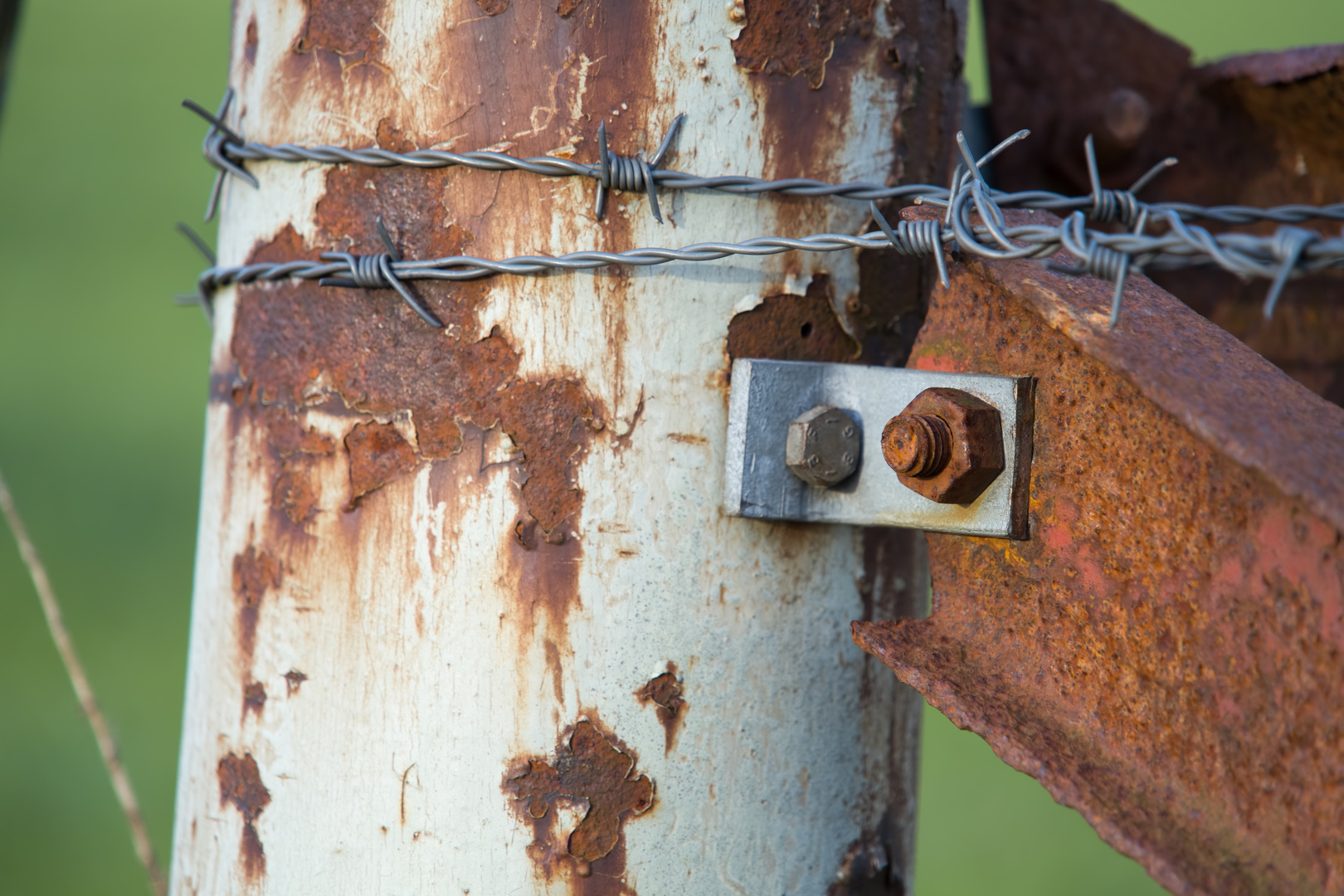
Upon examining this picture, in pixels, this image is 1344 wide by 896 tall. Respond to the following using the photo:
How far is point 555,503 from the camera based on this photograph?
104cm

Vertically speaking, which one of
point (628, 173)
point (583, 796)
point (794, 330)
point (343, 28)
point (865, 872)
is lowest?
point (865, 872)

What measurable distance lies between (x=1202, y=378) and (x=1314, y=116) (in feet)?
3.36

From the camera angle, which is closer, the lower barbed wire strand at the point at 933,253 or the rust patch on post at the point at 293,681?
the lower barbed wire strand at the point at 933,253

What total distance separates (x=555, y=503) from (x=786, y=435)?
249 millimetres

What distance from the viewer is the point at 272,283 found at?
1.16 meters

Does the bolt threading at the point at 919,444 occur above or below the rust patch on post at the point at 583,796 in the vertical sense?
above

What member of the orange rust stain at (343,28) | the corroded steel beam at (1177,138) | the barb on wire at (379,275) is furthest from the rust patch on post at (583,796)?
the corroded steel beam at (1177,138)

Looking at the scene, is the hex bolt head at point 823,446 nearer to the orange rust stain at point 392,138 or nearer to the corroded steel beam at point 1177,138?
the orange rust stain at point 392,138

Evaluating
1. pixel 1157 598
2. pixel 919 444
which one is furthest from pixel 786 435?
pixel 1157 598

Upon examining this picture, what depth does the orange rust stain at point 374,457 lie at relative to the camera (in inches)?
42.0

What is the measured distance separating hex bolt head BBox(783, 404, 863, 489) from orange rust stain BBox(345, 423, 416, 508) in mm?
398

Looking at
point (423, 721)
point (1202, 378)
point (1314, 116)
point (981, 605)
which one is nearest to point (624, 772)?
point (423, 721)

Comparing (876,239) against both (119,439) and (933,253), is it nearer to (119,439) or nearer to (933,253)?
(933,253)

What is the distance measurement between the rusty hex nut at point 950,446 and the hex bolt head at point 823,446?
7 cm
